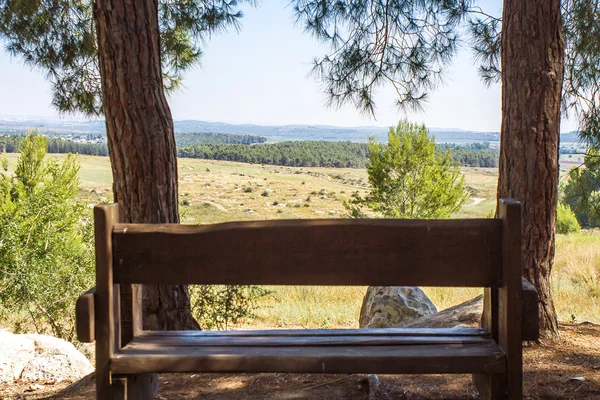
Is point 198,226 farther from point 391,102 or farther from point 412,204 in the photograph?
point 412,204

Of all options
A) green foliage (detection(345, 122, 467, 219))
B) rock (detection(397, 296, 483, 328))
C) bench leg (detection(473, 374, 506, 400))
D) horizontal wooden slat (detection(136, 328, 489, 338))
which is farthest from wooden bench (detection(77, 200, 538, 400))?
green foliage (detection(345, 122, 467, 219))

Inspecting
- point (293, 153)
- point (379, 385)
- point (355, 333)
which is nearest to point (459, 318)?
point (379, 385)

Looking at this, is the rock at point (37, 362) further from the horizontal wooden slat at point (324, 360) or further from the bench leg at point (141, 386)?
the horizontal wooden slat at point (324, 360)

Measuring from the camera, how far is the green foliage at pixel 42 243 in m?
11.8

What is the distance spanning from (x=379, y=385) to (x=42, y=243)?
12862 mm

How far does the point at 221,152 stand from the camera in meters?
85.0

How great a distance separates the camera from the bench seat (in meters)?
1.80

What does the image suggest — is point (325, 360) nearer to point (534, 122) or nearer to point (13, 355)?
point (534, 122)

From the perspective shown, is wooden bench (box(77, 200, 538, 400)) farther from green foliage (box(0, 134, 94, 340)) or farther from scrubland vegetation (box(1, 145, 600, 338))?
green foliage (box(0, 134, 94, 340))

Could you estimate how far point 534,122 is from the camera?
3.39 m

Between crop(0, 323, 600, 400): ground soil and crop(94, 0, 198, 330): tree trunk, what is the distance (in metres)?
0.61

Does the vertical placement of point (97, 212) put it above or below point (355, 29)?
below

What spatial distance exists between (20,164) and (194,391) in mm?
15368

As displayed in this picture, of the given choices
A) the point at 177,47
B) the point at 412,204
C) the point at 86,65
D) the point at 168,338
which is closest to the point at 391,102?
the point at 177,47
